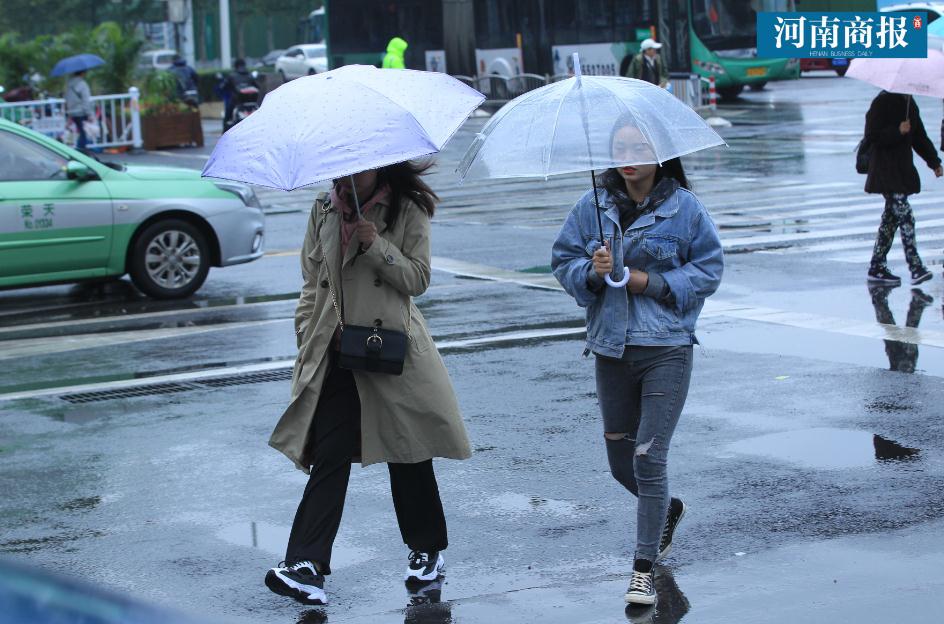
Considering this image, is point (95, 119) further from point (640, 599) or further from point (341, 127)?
point (640, 599)

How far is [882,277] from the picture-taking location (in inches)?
494

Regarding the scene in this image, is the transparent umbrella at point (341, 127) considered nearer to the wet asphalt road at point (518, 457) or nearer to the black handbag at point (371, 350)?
the black handbag at point (371, 350)

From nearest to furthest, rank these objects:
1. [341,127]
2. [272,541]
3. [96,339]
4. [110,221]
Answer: [341,127] < [272,541] < [96,339] < [110,221]

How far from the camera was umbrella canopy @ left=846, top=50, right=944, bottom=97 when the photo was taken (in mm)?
10938

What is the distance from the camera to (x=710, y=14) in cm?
3562

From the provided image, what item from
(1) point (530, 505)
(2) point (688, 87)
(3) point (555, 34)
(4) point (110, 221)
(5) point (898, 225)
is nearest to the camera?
(1) point (530, 505)

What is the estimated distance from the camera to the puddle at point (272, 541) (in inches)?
244

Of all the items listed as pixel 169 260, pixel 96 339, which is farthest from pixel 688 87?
pixel 96 339

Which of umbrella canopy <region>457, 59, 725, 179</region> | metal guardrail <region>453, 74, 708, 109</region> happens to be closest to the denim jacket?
umbrella canopy <region>457, 59, 725, 179</region>

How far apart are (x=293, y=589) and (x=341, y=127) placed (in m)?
1.74

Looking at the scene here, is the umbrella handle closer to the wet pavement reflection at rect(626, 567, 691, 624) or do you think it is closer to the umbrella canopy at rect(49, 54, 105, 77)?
the wet pavement reflection at rect(626, 567, 691, 624)

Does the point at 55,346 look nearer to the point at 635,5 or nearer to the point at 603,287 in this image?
the point at 603,287

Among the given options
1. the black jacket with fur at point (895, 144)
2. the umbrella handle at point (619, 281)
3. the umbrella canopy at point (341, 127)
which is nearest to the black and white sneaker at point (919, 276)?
the black jacket with fur at point (895, 144)

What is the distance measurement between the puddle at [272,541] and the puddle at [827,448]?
2.28 meters
